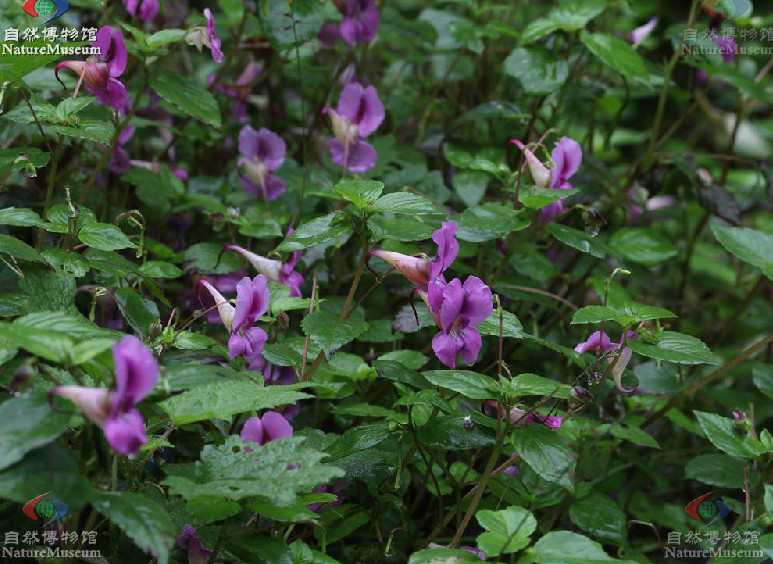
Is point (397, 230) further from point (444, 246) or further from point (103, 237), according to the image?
point (103, 237)

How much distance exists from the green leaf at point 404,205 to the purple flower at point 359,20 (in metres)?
0.73

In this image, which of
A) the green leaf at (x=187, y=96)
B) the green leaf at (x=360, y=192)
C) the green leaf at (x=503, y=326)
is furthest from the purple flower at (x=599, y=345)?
the green leaf at (x=187, y=96)

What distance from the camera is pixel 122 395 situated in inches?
29.3

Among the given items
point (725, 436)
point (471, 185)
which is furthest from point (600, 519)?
point (471, 185)

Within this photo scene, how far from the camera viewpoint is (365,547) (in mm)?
1225

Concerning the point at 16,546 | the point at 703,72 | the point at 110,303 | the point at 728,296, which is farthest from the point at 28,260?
the point at 728,296

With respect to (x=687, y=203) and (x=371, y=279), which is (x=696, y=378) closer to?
(x=687, y=203)

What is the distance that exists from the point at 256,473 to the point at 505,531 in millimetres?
286

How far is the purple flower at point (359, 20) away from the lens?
5.71 ft

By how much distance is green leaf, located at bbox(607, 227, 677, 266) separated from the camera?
1682mm

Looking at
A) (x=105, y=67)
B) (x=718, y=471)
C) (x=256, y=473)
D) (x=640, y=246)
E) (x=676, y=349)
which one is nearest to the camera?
(x=256, y=473)

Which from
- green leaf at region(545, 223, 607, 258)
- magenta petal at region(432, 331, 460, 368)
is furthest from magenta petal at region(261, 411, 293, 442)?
green leaf at region(545, 223, 607, 258)

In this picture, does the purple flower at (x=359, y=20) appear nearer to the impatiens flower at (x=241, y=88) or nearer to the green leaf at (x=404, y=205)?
the impatiens flower at (x=241, y=88)

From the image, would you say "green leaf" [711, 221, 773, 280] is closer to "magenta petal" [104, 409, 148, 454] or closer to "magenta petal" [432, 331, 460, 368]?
"magenta petal" [432, 331, 460, 368]
